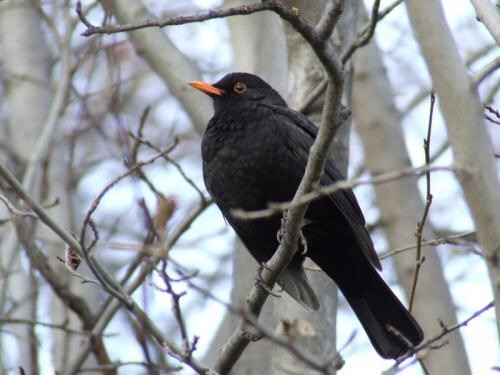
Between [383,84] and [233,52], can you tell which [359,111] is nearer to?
[383,84]

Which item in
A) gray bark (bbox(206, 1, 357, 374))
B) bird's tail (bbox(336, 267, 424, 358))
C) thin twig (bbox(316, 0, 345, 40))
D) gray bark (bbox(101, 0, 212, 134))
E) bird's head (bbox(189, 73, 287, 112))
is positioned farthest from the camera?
gray bark (bbox(101, 0, 212, 134))

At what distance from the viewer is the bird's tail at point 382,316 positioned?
17.1 feet

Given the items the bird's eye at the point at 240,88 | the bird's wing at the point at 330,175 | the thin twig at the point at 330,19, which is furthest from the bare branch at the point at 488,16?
the bird's eye at the point at 240,88

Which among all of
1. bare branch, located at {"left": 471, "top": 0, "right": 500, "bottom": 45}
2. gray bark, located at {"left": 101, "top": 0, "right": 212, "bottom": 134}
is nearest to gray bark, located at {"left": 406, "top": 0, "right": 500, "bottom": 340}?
bare branch, located at {"left": 471, "top": 0, "right": 500, "bottom": 45}

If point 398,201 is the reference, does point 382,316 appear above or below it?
below

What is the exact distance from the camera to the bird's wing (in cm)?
506

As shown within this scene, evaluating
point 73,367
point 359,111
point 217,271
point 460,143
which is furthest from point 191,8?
point 460,143

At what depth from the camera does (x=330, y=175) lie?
5.24 metres

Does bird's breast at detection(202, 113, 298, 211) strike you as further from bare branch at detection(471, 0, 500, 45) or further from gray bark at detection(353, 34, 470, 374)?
gray bark at detection(353, 34, 470, 374)

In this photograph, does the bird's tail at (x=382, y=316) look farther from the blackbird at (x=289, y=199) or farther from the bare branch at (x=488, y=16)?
the bare branch at (x=488, y=16)

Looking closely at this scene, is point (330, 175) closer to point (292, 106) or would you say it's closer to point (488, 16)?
point (292, 106)

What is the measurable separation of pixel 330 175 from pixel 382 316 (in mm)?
945

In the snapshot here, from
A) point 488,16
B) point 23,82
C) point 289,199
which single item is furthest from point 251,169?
point 23,82

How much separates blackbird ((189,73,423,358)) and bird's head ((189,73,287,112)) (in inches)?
14.1
